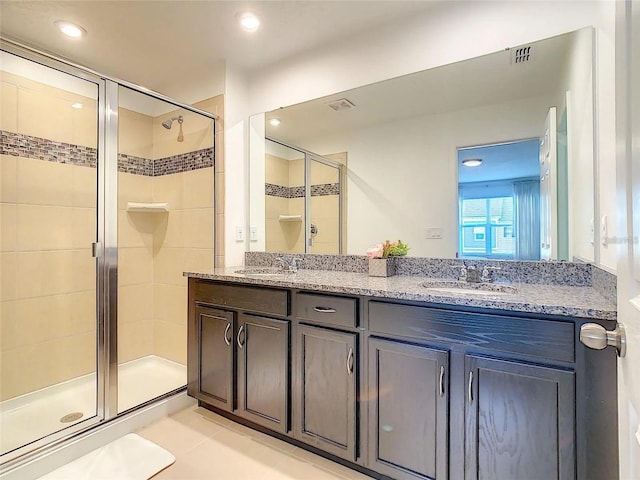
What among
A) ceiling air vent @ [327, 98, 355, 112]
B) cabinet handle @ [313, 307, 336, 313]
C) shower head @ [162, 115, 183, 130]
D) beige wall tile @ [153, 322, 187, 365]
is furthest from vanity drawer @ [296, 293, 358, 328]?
shower head @ [162, 115, 183, 130]

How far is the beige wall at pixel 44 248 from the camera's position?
2.13 m

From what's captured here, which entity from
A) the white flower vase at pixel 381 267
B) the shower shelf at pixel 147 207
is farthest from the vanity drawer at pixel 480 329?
the shower shelf at pixel 147 207

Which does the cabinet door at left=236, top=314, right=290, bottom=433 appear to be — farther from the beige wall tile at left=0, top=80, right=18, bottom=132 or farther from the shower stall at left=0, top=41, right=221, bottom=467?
the beige wall tile at left=0, top=80, right=18, bottom=132

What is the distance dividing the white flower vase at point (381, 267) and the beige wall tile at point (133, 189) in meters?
2.14

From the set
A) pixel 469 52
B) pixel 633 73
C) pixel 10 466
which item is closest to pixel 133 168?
pixel 10 466

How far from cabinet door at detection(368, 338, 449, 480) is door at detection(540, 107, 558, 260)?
84 cm

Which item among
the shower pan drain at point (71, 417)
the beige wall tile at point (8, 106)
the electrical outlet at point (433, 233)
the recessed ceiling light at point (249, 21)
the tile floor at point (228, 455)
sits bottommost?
the tile floor at point (228, 455)

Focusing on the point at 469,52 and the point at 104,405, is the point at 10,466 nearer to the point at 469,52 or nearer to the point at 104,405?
the point at 104,405

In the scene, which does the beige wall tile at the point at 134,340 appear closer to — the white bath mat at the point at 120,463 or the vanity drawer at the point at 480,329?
the white bath mat at the point at 120,463

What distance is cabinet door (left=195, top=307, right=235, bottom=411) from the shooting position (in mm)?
1956

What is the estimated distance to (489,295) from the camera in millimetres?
1357

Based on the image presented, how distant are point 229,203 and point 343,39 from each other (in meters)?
1.40

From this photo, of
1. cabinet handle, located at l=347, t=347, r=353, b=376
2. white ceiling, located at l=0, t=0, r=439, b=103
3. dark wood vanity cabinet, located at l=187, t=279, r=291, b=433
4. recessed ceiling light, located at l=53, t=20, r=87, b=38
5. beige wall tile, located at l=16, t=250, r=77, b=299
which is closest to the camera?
cabinet handle, located at l=347, t=347, r=353, b=376

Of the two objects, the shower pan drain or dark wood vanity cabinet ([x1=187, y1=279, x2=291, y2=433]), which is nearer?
dark wood vanity cabinet ([x1=187, y1=279, x2=291, y2=433])
